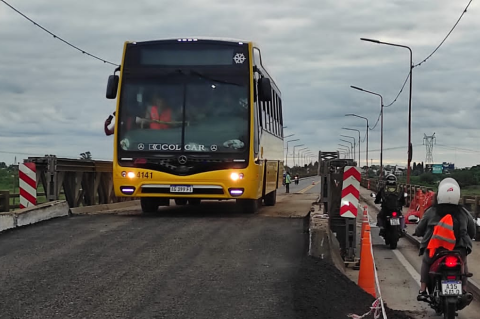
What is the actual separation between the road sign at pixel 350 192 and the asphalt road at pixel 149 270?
1211 millimetres

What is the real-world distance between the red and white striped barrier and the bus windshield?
2.58 metres

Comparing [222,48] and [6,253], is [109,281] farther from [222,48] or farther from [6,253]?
[222,48]

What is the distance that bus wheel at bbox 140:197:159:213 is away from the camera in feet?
53.6

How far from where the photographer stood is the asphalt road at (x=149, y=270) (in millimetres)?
7012

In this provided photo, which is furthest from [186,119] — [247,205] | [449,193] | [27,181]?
[449,193]

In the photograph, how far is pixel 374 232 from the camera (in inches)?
811

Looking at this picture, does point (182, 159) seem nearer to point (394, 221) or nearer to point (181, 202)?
point (394, 221)

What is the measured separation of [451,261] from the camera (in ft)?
26.0

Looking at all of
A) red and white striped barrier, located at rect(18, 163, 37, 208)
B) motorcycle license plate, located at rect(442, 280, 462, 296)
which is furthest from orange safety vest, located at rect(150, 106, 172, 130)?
motorcycle license plate, located at rect(442, 280, 462, 296)

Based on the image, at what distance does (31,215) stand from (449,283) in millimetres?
7941

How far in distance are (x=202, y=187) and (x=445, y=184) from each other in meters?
7.04

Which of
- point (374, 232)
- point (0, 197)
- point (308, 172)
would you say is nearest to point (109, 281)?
point (0, 197)

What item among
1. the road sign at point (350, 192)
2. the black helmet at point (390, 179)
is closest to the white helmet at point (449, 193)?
the road sign at point (350, 192)

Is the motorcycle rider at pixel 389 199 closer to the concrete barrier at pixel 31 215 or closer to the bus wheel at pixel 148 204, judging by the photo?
the bus wheel at pixel 148 204
